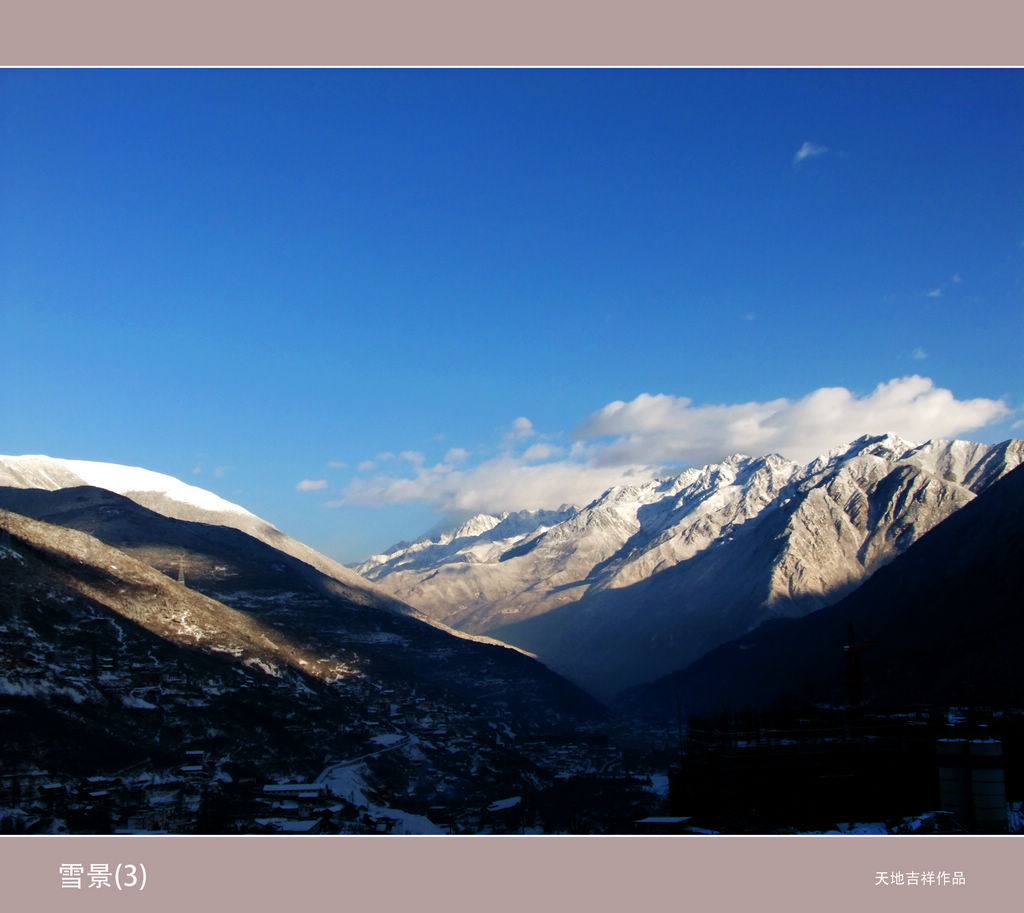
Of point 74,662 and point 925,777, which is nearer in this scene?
point 925,777

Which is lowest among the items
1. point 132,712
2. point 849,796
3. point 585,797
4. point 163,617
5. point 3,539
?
point 585,797

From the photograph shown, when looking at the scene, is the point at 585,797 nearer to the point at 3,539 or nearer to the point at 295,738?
the point at 295,738

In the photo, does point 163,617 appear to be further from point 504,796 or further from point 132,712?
point 504,796

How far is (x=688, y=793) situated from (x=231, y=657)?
94.0 meters

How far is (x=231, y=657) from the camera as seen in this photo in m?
186

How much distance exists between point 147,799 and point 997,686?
159m

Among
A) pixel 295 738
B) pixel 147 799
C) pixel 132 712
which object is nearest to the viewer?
pixel 147 799

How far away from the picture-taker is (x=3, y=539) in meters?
168

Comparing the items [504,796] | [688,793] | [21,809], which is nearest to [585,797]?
[504,796]

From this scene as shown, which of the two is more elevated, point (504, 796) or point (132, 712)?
point (132, 712)

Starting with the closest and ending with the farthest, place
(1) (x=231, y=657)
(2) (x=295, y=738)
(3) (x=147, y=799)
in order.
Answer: (3) (x=147, y=799) < (2) (x=295, y=738) < (1) (x=231, y=657)

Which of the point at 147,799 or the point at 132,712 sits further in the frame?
the point at 132,712

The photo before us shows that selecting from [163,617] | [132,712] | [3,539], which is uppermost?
[3,539]

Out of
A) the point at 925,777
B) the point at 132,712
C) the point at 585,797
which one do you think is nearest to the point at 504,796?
the point at 585,797
